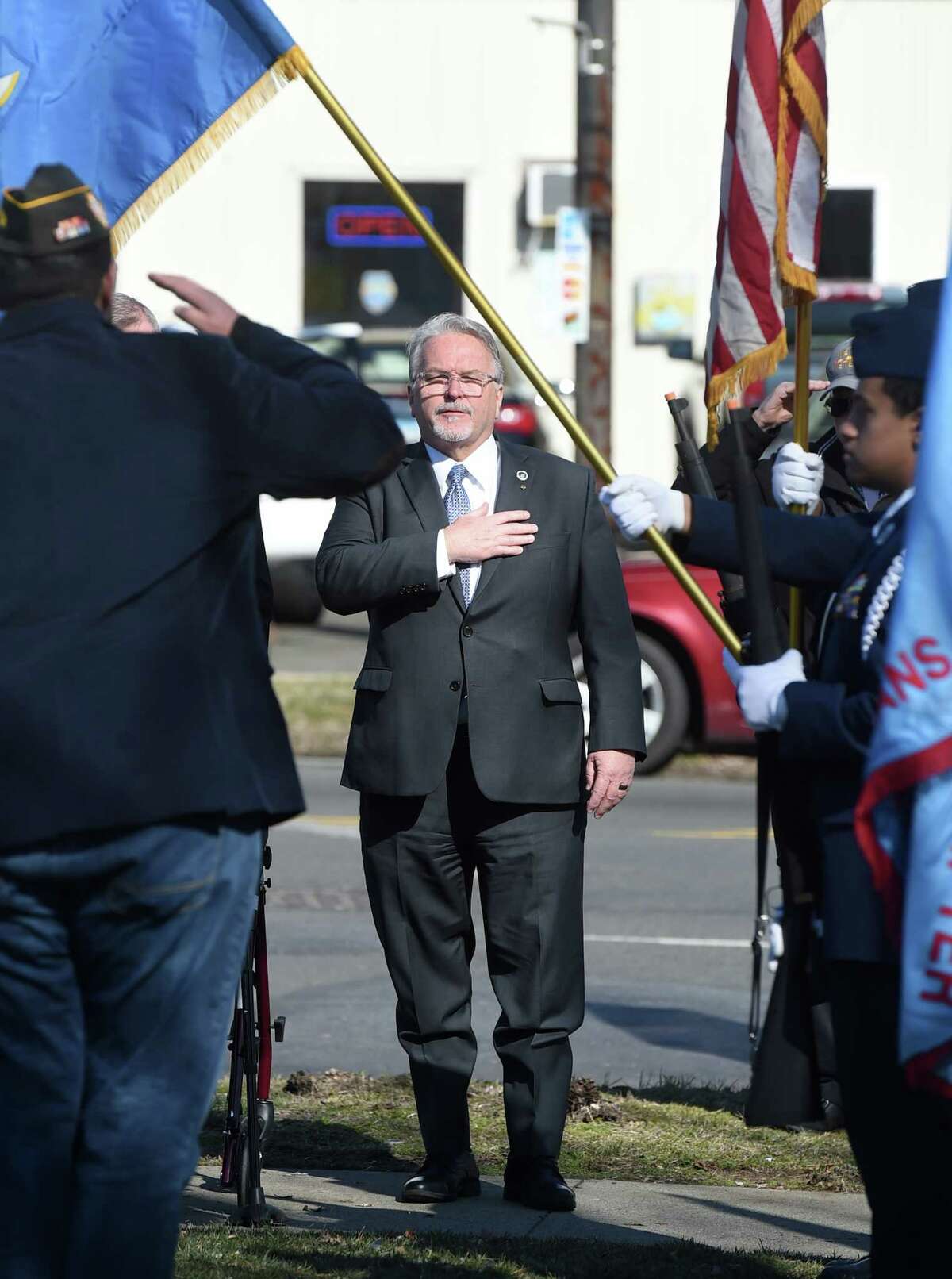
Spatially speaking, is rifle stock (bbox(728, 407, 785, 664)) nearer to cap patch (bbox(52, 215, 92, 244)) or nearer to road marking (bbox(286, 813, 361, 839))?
cap patch (bbox(52, 215, 92, 244))

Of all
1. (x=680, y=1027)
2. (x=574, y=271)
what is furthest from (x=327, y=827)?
(x=574, y=271)

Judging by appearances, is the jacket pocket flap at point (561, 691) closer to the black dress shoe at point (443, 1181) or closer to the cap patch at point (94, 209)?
the black dress shoe at point (443, 1181)

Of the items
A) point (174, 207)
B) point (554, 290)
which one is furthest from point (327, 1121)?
point (174, 207)

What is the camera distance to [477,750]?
201 inches

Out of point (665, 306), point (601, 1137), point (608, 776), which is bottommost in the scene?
point (601, 1137)

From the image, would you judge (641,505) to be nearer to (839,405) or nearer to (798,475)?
(798,475)

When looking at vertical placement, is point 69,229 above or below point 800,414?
above

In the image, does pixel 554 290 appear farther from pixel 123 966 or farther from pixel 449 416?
pixel 123 966

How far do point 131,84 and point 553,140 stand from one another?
2077cm

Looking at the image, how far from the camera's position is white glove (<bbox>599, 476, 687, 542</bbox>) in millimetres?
3623

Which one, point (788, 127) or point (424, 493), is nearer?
point (788, 127)

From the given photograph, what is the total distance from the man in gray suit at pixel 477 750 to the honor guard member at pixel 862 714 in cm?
145

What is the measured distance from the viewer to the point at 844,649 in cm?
349

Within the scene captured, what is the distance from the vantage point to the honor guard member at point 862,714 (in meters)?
3.27
